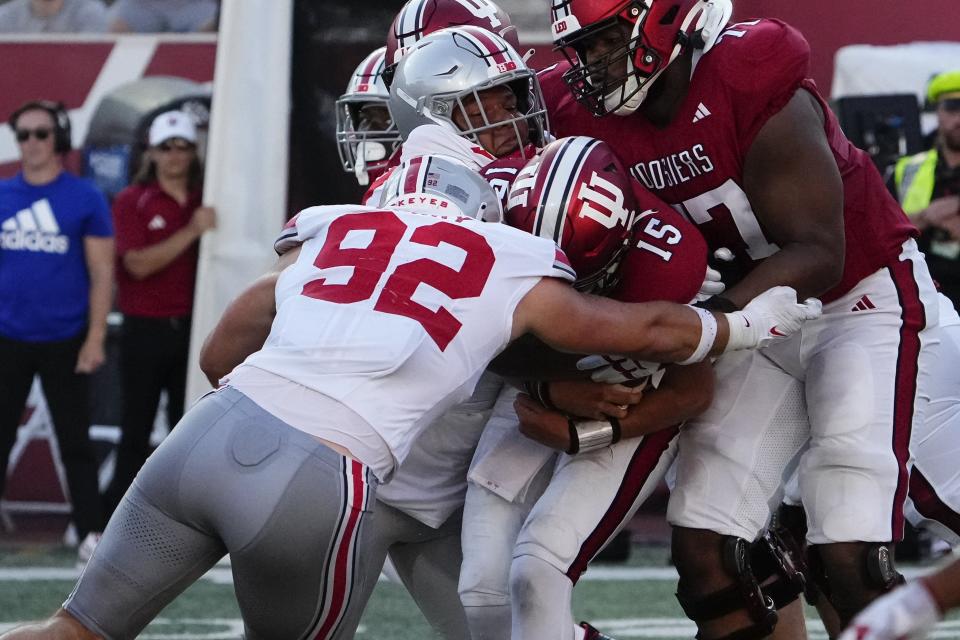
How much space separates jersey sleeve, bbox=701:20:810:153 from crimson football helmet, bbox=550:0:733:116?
0.07 m

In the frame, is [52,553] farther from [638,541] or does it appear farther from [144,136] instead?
[638,541]

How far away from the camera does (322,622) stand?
9.69 ft

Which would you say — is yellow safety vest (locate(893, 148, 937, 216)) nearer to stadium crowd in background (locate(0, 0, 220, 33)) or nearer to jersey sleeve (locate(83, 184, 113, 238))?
stadium crowd in background (locate(0, 0, 220, 33))

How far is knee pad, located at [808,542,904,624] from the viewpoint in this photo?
353 cm

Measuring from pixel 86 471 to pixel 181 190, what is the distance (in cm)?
134

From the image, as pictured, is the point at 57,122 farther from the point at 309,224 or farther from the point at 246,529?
the point at 246,529

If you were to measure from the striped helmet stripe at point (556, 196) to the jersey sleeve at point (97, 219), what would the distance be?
12.4 feet

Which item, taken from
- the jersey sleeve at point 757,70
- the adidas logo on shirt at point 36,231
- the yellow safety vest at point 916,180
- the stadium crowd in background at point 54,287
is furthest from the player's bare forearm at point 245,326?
the yellow safety vest at point 916,180

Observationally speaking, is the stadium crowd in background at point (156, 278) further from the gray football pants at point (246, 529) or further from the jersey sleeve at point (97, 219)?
the gray football pants at point (246, 529)

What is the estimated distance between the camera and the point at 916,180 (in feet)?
21.0

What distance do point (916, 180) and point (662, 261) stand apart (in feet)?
11.2

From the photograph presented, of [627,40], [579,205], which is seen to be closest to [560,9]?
[627,40]

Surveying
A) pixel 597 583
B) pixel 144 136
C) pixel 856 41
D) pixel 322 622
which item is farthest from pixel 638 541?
pixel 322 622

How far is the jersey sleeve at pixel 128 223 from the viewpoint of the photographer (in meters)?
6.82
